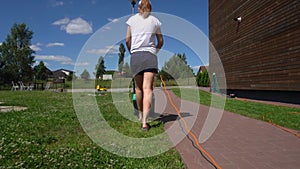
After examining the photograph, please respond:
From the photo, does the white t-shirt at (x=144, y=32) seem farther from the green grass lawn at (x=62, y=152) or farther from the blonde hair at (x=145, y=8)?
the green grass lawn at (x=62, y=152)

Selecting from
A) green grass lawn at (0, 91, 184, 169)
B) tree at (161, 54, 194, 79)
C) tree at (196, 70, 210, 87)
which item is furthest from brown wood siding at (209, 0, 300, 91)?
tree at (196, 70, 210, 87)

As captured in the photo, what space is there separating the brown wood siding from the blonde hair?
6.97 metres

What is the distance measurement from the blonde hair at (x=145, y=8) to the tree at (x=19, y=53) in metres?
34.3

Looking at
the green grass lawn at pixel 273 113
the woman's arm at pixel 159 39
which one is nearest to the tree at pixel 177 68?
the green grass lawn at pixel 273 113

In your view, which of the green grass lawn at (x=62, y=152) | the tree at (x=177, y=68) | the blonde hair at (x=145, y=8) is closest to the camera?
the green grass lawn at (x=62, y=152)

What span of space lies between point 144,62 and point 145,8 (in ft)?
2.50

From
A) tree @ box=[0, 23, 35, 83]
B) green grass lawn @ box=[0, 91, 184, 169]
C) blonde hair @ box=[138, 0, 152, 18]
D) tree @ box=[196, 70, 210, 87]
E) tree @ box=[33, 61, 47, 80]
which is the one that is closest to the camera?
green grass lawn @ box=[0, 91, 184, 169]

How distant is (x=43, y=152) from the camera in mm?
1939

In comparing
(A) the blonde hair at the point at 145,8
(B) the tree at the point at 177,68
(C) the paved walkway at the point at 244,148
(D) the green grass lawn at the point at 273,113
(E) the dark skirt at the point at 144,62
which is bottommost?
(C) the paved walkway at the point at 244,148

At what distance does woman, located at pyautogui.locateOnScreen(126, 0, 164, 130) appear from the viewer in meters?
2.85

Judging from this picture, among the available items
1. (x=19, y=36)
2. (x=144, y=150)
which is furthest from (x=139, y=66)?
(x=19, y=36)

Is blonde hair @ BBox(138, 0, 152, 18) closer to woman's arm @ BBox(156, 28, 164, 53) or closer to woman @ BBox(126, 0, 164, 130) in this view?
woman @ BBox(126, 0, 164, 130)

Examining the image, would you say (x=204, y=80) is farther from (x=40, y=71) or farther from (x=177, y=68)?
(x=40, y=71)

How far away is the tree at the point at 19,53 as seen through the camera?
32.4 metres
